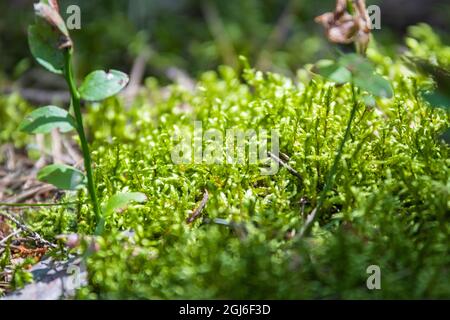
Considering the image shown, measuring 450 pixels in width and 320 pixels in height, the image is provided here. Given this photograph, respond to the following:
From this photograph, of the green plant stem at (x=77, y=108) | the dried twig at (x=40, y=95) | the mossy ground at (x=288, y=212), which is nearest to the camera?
the mossy ground at (x=288, y=212)

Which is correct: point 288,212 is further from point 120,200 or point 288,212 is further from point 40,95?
point 40,95

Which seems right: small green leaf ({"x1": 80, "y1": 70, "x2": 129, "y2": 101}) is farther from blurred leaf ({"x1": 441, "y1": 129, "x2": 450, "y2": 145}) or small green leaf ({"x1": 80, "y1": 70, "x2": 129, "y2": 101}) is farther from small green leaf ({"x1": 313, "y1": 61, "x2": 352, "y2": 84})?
blurred leaf ({"x1": 441, "y1": 129, "x2": 450, "y2": 145})

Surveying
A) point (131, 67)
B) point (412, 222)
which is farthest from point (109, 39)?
point (412, 222)

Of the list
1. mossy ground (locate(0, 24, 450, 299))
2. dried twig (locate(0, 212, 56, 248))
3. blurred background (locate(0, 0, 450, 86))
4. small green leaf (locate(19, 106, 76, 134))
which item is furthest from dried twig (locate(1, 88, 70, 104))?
small green leaf (locate(19, 106, 76, 134))

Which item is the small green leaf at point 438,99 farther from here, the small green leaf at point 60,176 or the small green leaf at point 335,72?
the small green leaf at point 60,176

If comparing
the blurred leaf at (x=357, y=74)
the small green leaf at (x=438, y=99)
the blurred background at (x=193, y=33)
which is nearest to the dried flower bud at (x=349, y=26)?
the blurred leaf at (x=357, y=74)

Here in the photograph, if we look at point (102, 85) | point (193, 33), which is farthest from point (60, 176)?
point (193, 33)
